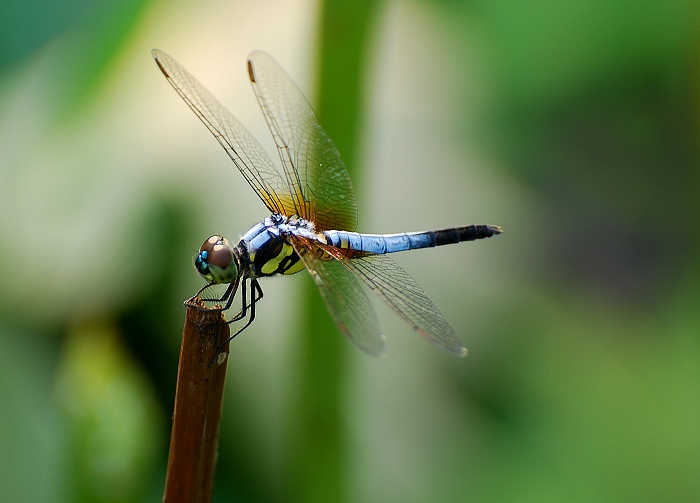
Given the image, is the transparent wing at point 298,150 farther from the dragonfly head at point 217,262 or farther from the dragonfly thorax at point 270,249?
the dragonfly head at point 217,262

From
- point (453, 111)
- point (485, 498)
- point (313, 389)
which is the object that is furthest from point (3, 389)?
point (453, 111)

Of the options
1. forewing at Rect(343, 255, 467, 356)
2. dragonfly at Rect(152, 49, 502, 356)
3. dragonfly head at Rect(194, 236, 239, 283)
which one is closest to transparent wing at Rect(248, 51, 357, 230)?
dragonfly at Rect(152, 49, 502, 356)

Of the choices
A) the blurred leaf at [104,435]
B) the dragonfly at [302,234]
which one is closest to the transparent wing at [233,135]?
the dragonfly at [302,234]

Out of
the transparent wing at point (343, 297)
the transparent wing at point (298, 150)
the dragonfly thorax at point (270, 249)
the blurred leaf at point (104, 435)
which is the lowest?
the blurred leaf at point (104, 435)

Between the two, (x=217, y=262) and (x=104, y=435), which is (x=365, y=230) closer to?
(x=217, y=262)

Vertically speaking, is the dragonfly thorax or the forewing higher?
the dragonfly thorax

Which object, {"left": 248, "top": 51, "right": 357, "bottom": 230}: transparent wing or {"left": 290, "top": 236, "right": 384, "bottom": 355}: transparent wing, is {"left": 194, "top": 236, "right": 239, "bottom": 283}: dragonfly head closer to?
{"left": 290, "top": 236, "right": 384, "bottom": 355}: transparent wing

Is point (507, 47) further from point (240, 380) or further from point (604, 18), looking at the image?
point (240, 380)

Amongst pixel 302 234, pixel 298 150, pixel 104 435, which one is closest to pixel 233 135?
pixel 298 150
